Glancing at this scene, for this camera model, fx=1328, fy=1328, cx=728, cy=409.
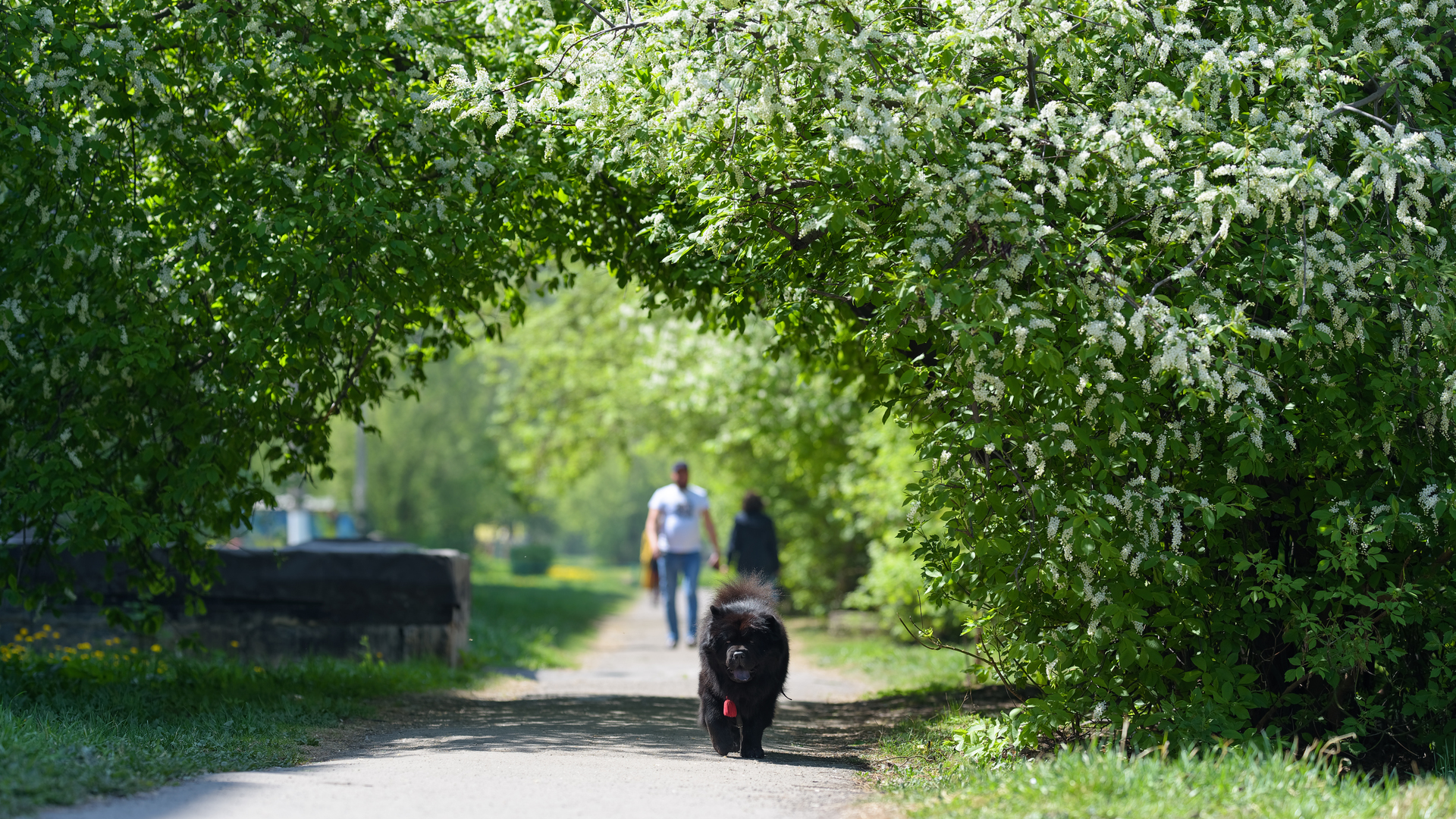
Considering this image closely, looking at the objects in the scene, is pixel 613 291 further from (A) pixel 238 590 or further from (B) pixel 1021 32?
(B) pixel 1021 32

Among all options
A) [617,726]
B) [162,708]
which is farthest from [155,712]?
[617,726]

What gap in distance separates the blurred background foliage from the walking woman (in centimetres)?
115

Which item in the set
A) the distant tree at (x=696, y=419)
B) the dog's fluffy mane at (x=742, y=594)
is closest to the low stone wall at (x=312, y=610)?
the dog's fluffy mane at (x=742, y=594)

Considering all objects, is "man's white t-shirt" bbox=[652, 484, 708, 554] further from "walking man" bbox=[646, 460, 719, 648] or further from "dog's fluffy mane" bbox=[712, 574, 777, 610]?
"dog's fluffy mane" bbox=[712, 574, 777, 610]

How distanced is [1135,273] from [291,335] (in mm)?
4846

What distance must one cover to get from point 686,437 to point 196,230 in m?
A: 16.1

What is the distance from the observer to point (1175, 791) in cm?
507

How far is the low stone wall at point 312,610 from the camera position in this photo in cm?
1186

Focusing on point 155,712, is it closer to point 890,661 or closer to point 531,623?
point 890,661

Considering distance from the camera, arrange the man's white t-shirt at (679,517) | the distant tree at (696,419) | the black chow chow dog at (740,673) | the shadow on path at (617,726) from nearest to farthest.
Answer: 1. the black chow chow dog at (740,673)
2. the shadow on path at (617,726)
3. the man's white t-shirt at (679,517)
4. the distant tree at (696,419)

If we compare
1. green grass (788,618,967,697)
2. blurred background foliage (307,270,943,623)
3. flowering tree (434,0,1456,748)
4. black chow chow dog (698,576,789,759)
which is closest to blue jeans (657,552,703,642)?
green grass (788,618,967,697)

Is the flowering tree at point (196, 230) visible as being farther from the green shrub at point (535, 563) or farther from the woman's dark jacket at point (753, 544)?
the green shrub at point (535, 563)

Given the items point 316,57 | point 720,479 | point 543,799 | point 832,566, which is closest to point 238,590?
point 316,57

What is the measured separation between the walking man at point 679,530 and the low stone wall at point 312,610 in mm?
3120
